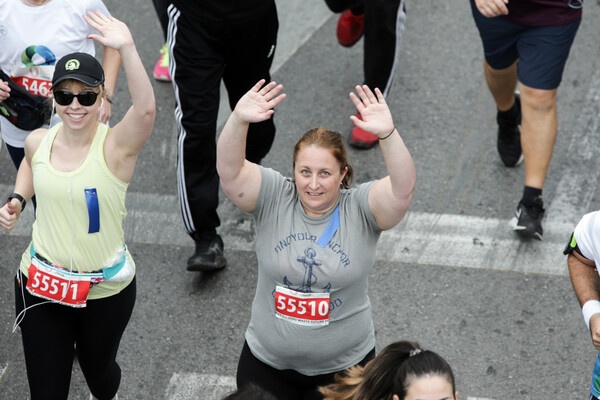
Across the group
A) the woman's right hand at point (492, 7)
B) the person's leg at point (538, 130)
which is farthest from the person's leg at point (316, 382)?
the woman's right hand at point (492, 7)

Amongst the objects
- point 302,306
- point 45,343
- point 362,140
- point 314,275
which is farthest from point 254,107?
point 362,140

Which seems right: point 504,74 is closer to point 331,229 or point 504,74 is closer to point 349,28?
point 349,28

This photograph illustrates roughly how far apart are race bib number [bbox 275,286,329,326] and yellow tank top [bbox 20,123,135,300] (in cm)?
79

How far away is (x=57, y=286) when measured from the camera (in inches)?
143

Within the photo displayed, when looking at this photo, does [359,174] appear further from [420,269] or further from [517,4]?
[517,4]

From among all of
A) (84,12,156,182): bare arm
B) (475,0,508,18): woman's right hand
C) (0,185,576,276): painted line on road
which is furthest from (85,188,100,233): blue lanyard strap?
(475,0,508,18): woman's right hand

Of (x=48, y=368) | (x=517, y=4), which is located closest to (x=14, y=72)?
(x=48, y=368)

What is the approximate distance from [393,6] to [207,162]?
168 centimetres

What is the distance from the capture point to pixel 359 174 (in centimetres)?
590

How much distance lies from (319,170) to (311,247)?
305mm

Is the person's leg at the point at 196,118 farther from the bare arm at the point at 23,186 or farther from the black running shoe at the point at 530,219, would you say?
the black running shoe at the point at 530,219

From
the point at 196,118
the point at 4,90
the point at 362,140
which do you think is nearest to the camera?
the point at 4,90

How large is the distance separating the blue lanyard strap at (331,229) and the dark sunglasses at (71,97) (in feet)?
3.59

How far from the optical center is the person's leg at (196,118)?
4.82 metres
